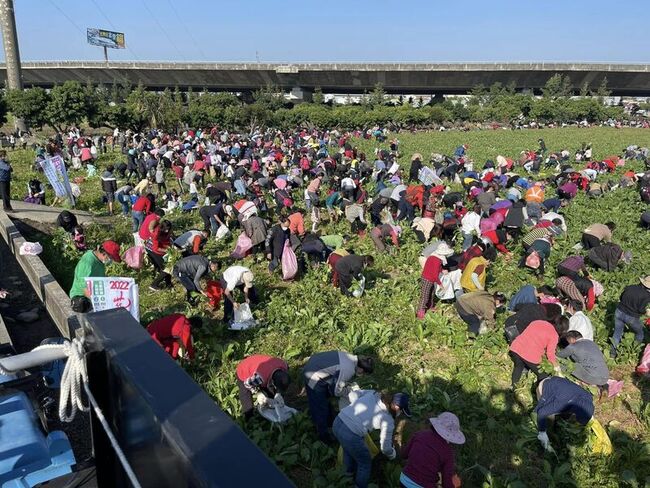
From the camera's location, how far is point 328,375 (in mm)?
5762

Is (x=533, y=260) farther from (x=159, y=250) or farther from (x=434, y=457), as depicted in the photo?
(x=159, y=250)

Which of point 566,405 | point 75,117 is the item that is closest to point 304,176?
point 566,405

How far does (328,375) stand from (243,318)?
344 cm

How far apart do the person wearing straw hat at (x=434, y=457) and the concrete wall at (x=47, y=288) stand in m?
4.19

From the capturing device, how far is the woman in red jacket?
34.6 feet

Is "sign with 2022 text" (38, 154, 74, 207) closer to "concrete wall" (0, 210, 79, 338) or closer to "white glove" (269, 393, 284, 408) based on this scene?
"concrete wall" (0, 210, 79, 338)

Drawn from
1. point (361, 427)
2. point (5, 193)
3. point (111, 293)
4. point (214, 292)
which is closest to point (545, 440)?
point (361, 427)

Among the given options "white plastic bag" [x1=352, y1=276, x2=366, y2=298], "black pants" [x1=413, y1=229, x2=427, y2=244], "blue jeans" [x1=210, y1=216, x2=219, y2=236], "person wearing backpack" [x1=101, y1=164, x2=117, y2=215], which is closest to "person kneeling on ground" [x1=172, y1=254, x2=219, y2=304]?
"white plastic bag" [x1=352, y1=276, x2=366, y2=298]

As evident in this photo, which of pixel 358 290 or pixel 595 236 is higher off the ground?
pixel 595 236

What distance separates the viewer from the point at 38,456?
2686 millimetres

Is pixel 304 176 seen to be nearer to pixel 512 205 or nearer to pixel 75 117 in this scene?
pixel 512 205

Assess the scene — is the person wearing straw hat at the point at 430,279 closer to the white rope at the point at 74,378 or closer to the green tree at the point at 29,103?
the white rope at the point at 74,378

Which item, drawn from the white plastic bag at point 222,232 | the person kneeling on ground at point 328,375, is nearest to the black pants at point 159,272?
the white plastic bag at point 222,232

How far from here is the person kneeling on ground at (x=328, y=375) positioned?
18.9 ft
